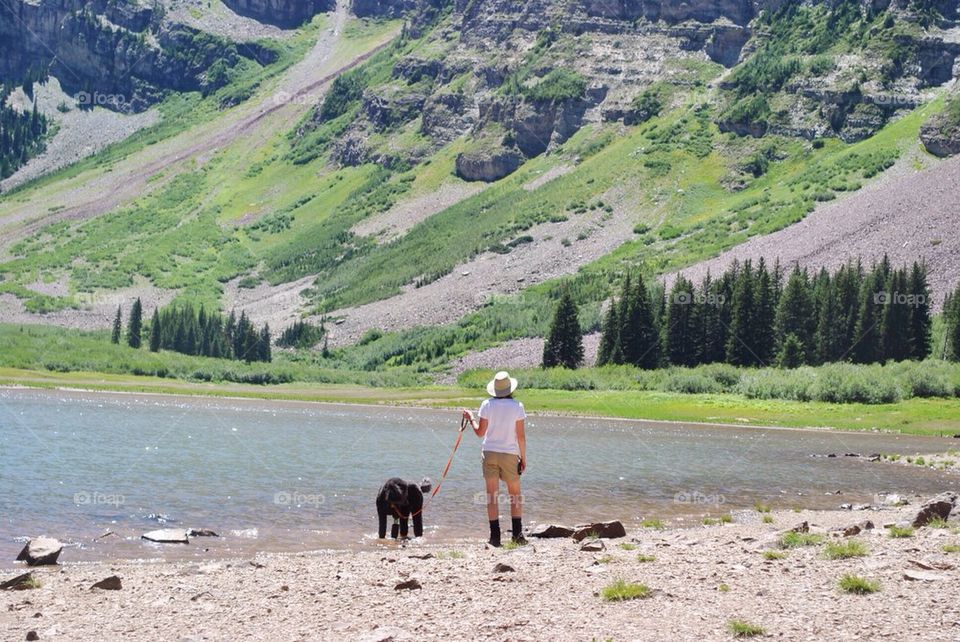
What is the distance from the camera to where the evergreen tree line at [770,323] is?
10088cm

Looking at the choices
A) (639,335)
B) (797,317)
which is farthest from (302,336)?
(797,317)

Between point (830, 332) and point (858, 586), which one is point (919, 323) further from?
point (858, 586)

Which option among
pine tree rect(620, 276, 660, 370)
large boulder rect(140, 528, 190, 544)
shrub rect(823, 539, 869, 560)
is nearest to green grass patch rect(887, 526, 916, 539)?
shrub rect(823, 539, 869, 560)

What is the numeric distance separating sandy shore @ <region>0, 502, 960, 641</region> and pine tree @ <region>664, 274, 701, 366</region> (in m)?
90.2

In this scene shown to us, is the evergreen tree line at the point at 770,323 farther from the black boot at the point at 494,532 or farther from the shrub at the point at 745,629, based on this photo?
the shrub at the point at 745,629

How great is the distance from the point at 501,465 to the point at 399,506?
11.5 feet

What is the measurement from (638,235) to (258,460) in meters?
155

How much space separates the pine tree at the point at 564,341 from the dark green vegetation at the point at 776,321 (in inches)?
118

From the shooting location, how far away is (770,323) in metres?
107

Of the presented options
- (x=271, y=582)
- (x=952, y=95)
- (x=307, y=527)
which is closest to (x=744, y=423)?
Result: (x=307, y=527)

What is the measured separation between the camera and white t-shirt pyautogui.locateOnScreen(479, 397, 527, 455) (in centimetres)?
2212

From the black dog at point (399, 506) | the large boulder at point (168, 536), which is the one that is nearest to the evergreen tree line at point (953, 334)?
the black dog at point (399, 506)

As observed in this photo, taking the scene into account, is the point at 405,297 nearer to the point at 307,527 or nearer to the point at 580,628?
the point at 307,527

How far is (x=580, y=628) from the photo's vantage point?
14070mm
